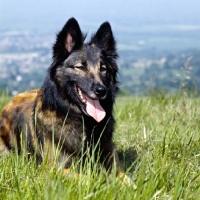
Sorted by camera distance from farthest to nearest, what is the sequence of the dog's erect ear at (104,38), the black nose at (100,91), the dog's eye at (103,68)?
the dog's erect ear at (104,38) → the dog's eye at (103,68) → the black nose at (100,91)

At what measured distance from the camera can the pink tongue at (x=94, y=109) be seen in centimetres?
492

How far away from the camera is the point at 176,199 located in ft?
10.3

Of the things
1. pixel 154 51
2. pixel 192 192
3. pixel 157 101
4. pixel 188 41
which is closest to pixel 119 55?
pixel 192 192

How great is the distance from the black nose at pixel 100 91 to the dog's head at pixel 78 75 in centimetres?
4

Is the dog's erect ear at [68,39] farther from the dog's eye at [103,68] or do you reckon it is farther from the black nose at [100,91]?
the black nose at [100,91]

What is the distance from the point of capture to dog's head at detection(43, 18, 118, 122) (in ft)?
16.1

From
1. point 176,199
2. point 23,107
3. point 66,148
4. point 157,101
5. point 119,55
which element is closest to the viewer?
point 176,199

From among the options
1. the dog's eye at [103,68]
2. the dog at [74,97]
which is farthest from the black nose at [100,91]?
the dog's eye at [103,68]

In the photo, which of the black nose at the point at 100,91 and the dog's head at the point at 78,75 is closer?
the black nose at the point at 100,91

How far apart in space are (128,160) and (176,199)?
229 cm

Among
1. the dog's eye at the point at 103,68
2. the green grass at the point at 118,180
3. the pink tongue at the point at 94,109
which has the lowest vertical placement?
the green grass at the point at 118,180

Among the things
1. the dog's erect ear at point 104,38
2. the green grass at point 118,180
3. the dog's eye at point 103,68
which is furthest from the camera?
the dog's erect ear at point 104,38

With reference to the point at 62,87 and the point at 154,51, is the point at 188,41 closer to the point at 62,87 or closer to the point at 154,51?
the point at 154,51

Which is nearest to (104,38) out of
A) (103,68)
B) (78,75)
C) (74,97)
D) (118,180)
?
(103,68)
